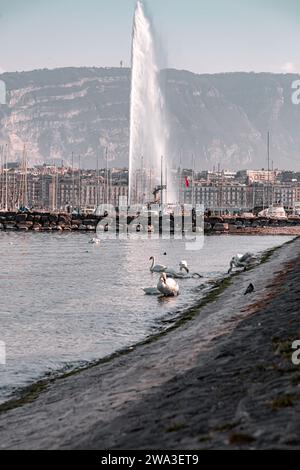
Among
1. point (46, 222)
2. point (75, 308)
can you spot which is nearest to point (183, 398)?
point (75, 308)

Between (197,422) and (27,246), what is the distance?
2665 inches

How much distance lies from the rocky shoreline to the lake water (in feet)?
5.60

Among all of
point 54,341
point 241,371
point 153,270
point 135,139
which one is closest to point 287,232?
point 135,139

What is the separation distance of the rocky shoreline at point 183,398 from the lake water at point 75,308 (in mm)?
1707

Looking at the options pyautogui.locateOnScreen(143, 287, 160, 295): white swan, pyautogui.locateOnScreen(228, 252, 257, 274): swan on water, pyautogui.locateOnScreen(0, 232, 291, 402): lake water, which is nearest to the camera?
pyautogui.locateOnScreen(0, 232, 291, 402): lake water

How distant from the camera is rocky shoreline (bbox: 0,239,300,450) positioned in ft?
34.0

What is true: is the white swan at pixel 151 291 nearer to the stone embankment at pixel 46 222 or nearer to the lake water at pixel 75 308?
the lake water at pixel 75 308

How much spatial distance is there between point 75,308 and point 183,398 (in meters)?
18.2

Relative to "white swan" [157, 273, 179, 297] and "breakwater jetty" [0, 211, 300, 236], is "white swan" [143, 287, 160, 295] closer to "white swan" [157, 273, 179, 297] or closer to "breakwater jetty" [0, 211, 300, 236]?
"white swan" [157, 273, 179, 297]

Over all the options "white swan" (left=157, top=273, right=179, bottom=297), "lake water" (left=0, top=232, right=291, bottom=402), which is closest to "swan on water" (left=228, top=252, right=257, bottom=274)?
"lake water" (left=0, top=232, right=291, bottom=402)

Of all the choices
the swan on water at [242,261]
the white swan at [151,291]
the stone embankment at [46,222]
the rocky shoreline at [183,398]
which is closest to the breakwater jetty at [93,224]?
the stone embankment at [46,222]

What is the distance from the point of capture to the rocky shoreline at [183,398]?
34.0 ft
